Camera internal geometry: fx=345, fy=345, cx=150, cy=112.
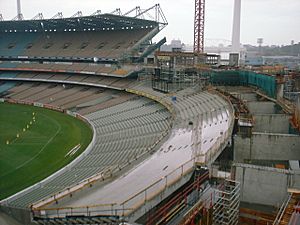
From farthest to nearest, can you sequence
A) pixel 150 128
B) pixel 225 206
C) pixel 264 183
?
pixel 150 128
pixel 264 183
pixel 225 206

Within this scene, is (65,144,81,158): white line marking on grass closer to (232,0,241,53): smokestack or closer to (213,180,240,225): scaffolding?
(213,180,240,225): scaffolding

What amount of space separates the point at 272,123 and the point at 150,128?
9402mm

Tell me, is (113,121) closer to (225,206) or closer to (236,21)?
(225,206)

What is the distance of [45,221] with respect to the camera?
12008 mm

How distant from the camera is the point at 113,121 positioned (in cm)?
3412

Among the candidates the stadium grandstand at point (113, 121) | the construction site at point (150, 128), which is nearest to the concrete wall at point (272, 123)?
the construction site at point (150, 128)

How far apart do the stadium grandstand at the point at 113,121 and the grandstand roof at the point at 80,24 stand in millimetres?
192

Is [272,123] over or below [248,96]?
below

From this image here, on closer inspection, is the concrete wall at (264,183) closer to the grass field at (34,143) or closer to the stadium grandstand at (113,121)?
the stadium grandstand at (113,121)

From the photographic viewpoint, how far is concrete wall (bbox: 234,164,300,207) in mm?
15242

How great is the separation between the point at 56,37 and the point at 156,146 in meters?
52.0

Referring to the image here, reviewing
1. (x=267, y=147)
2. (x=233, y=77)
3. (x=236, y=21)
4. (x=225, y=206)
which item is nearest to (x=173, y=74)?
(x=233, y=77)

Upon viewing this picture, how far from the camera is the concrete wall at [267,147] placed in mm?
20422

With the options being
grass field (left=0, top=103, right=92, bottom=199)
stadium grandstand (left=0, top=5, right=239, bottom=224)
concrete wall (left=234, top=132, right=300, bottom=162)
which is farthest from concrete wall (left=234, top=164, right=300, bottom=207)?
grass field (left=0, top=103, right=92, bottom=199)
